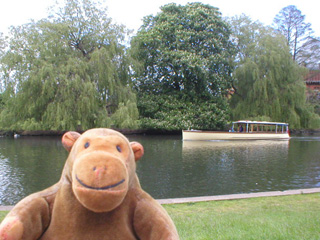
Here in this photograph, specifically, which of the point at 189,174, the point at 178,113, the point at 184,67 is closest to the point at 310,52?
the point at 184,67

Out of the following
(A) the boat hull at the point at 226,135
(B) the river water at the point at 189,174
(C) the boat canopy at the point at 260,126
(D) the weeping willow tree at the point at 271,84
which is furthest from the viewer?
(D) the weeping willow tree at the point at 271,84

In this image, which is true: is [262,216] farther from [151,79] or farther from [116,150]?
[151,79]

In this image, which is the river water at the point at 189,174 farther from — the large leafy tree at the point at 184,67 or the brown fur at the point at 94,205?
the large leafy tree at the point at 184,67

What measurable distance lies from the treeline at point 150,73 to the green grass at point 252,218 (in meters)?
14.7

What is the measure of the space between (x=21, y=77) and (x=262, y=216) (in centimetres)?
1910

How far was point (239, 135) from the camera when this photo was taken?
86.3 ft

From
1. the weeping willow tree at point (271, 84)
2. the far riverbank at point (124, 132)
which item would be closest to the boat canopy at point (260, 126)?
the weeping willow tree at point (271, 84)

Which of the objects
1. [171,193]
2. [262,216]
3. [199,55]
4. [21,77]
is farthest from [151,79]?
[262,216]

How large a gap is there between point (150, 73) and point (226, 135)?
1013 centimetres

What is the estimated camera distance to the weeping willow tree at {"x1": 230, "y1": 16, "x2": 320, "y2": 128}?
2861 centimetres

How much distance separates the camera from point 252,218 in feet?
16.3

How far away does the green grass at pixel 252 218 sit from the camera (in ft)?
13.1

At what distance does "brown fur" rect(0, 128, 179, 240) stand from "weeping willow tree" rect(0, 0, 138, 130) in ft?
59.4

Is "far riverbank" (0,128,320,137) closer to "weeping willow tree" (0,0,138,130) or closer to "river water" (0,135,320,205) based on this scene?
"weeping willow tree" (0,0,138,130)
